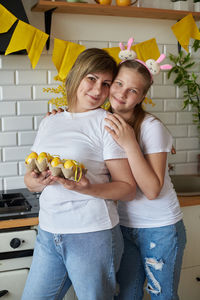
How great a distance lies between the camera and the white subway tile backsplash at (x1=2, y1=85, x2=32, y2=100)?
2.26 meters

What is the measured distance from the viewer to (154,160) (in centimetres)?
155

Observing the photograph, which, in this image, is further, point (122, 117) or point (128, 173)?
point (122, 117)

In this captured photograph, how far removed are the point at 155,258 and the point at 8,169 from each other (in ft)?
3.73

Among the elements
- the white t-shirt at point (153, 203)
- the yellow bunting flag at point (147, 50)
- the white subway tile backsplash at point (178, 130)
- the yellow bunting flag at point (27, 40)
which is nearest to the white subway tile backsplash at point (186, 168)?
the white subway tile backsplash at point (178, 130)

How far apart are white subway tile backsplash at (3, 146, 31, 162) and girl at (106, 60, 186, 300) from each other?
88 centimetres

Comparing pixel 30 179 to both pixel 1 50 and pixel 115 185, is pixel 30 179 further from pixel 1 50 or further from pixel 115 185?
pixel 1 50

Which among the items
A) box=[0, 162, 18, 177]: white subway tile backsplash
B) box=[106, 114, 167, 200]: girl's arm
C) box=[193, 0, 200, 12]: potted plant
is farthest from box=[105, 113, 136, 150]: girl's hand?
box=[193, 0, 200, 12]: potted plant

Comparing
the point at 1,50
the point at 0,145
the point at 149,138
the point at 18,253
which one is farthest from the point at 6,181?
the point at 149,138

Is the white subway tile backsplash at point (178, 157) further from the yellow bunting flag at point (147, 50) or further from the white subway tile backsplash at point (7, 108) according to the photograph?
the white subway tile backsplash at point (7, 108)

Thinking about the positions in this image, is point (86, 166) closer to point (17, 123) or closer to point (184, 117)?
point (17, 123)

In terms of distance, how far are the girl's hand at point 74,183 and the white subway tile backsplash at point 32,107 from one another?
1084 mm

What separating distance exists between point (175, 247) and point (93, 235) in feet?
1.35

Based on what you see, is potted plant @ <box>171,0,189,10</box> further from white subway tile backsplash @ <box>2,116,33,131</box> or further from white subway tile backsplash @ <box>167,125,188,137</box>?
white subway tile backsplash @ <box>2,116,33,131</box>

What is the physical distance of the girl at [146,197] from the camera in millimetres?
1532
